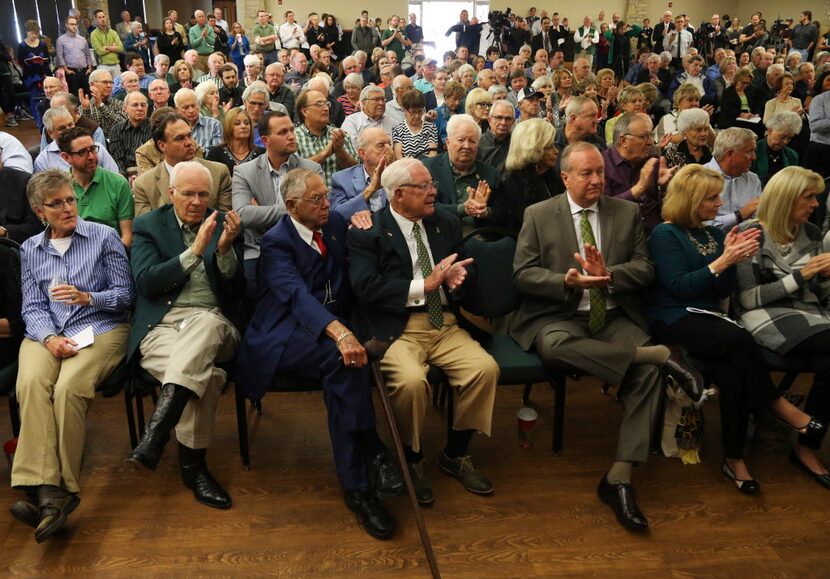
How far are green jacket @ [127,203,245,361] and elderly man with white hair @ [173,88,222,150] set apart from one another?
7.06 feet

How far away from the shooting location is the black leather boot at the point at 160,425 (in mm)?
2342

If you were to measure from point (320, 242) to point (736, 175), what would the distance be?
2.32m

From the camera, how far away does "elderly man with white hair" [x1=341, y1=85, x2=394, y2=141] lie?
17.5 feet

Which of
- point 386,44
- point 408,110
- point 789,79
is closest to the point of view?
point 408,110

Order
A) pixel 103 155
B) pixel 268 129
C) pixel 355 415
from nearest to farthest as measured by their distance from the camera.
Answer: pixel 355 415
pixel 268 129
pixel 103 155

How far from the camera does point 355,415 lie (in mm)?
2512

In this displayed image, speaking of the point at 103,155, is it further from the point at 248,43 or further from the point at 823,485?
the point at 248,43

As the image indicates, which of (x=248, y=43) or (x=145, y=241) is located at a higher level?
(x=248, y=43)

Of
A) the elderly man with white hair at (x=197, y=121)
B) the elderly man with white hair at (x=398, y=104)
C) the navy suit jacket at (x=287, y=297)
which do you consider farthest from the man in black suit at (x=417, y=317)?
the elderly man with white hair at (x=398, y=104)

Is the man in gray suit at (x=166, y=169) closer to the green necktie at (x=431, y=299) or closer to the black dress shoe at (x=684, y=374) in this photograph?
the green necktie at (x=431, y=299)

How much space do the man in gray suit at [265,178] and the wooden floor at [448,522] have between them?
984 millimetres

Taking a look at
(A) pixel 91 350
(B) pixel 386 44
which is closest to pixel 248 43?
(B) pixel 386 44

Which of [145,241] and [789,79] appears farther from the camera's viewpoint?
[789,79]

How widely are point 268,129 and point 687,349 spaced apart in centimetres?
223
